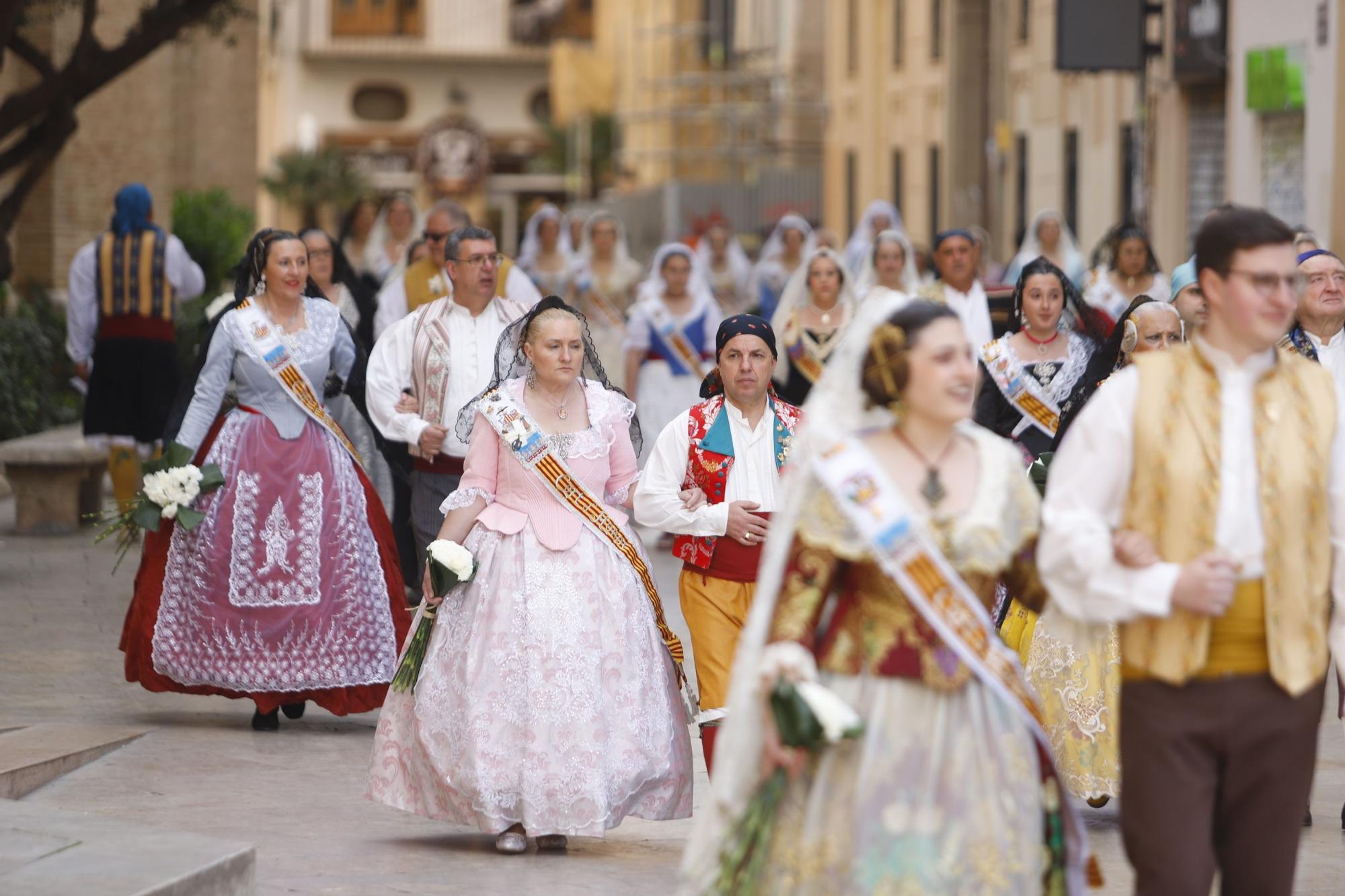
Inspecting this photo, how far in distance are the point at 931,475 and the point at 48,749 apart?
4.48m

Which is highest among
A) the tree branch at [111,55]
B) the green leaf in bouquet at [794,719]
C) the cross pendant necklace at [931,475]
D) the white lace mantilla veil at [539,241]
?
the tree branch at [111,55]

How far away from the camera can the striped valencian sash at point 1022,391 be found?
8648 mm

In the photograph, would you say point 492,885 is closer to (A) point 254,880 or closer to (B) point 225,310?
(A) point 254,880

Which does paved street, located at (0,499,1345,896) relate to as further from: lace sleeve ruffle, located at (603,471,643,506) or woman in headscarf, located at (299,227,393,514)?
woman in headscarf, located at (299,227,393,514)

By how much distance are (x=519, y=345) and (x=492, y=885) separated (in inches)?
66.6

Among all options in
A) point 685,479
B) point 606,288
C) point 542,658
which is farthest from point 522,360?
point 606,288

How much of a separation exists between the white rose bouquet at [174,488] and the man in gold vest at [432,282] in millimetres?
2195

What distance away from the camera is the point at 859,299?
553 inches

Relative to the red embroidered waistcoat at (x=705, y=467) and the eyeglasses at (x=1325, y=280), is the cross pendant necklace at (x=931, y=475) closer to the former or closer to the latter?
the red embroidered waistcoat at (x=705, y=467)

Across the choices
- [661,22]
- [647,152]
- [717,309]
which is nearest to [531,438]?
[717,309]

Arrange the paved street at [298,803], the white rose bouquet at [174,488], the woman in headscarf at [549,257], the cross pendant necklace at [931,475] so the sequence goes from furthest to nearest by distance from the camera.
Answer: the woman in headscarf at [549,257] → the white rose bouquet at [174,488] → the paved street at [298,803] → the cross pendant necklace at [931,475]

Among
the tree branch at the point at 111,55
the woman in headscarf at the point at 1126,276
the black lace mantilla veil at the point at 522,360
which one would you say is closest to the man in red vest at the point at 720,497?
the black lace mantilla veil at the point at 522,360

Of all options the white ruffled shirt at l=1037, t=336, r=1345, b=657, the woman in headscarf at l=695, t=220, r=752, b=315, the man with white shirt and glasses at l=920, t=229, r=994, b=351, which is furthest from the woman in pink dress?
the woman in headscarf at l=695, t=220, r=752, b=315

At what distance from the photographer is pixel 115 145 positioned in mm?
23047
